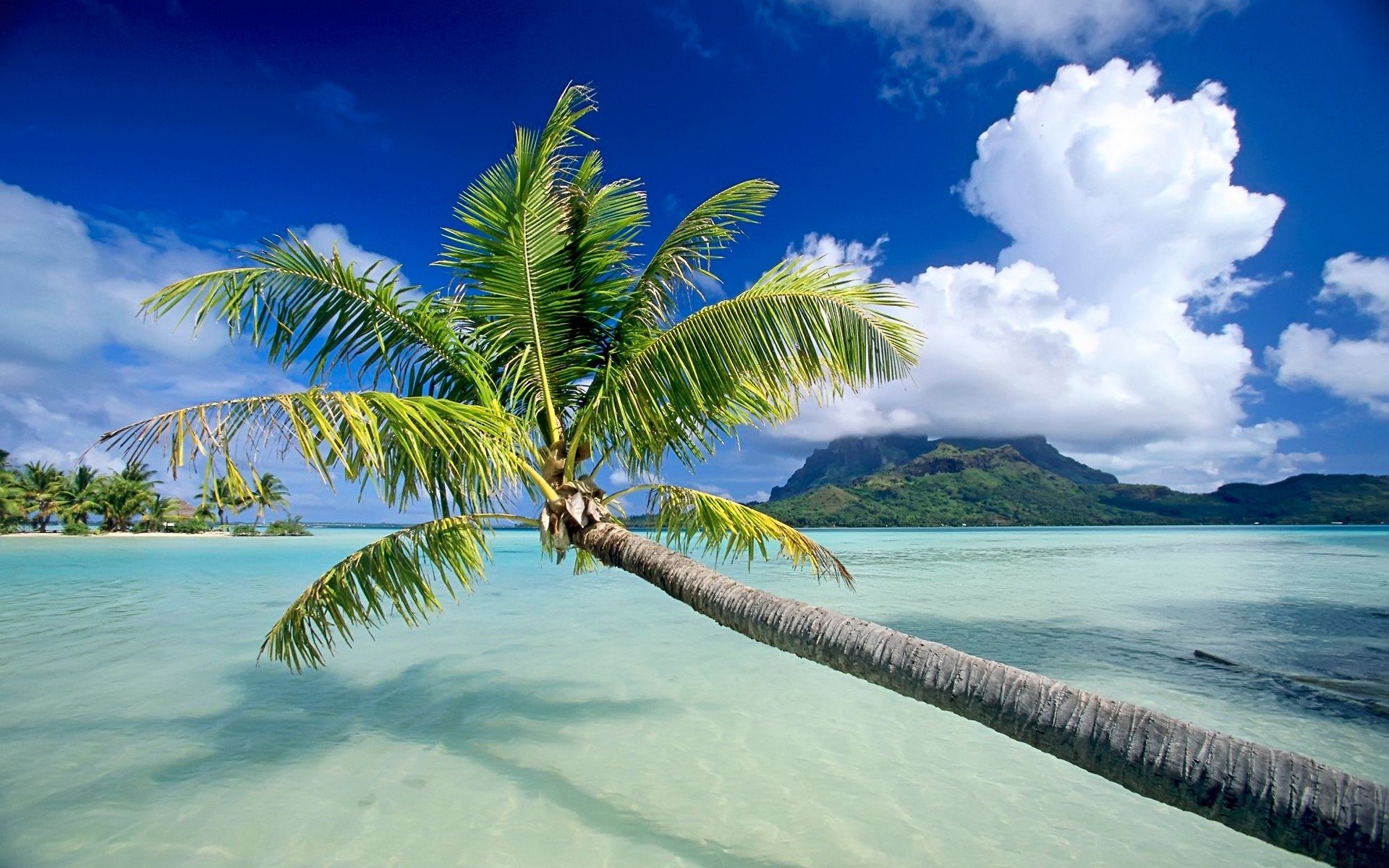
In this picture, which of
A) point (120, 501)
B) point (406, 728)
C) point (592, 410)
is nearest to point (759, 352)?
point (592, 410)

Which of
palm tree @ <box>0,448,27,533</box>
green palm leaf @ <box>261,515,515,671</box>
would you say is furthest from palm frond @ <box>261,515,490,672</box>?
palm tree @ <box>0,448,27,533</box>

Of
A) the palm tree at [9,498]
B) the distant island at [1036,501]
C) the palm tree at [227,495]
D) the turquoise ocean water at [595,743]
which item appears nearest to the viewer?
the palm tree at [227,495]

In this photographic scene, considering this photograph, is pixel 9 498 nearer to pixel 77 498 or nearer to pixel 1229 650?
pixel 77 498

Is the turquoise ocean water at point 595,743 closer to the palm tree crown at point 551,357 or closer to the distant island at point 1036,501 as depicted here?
the palm tree crown at point 551,357

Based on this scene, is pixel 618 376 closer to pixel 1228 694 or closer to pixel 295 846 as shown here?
pixel 295 846

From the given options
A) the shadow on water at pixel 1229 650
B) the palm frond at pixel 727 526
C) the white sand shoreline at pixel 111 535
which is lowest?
the white sand shoreline at pixel 111 535

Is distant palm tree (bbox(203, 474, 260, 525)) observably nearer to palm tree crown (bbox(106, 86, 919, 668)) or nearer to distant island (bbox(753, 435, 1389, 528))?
palm tree crown (bbox(106, 86, 919, 668))

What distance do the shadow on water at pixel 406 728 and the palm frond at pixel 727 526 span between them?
1.76 m

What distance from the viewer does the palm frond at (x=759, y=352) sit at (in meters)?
3.87

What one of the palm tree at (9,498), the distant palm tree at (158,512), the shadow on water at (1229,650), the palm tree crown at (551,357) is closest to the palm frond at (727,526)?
the palm tree crown at (551,357)

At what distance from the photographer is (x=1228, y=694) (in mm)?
6574

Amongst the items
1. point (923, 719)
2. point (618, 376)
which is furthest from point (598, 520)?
point (923, 719)

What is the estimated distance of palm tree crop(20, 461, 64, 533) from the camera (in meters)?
40.4

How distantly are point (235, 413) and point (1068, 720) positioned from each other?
3.45m
